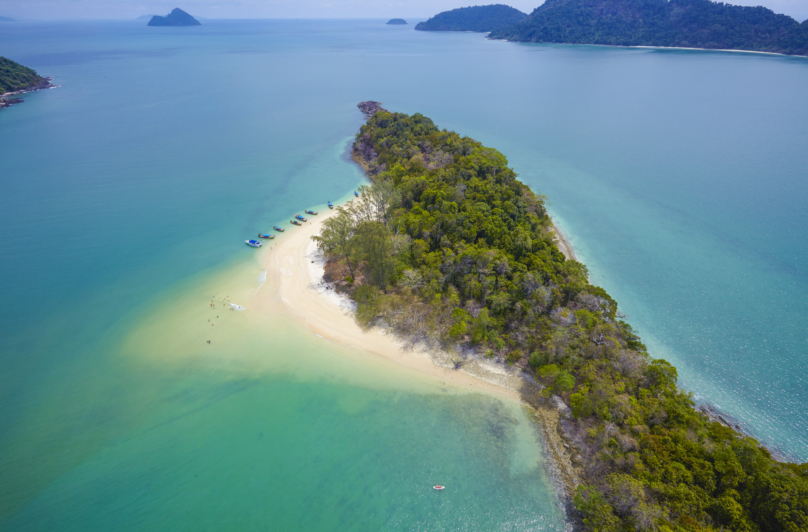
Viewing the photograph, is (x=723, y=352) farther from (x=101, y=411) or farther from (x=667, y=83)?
(x=667, y=83)

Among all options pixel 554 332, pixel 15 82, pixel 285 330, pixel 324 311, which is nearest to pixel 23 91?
pixel 15 82

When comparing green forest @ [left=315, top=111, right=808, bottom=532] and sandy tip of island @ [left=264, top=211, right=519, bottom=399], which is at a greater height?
green forest @ [left=315, top=111, right=808, bottom=532]

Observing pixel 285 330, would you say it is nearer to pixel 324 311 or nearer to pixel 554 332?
pixel 324 311

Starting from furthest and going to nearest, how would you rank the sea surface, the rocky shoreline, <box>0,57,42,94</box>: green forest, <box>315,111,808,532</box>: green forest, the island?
<box>0,57,42,94</box>: green forest < the island < the rocky shoreline < the sea surface < <box>315,111,808,532</box>: green forest

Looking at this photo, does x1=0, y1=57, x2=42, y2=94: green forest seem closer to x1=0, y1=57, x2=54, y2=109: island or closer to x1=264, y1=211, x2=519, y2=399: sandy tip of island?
x1=0, y1=57, x2=54, y2=109: island

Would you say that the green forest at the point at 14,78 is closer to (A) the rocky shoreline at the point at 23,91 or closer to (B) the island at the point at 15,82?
(B) the island at the point at 15,82

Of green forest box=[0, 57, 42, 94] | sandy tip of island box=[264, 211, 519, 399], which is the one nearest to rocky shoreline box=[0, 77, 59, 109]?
green forest box=[0, 57, 42, 94]

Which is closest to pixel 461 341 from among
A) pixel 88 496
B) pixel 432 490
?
pixel 432 490
